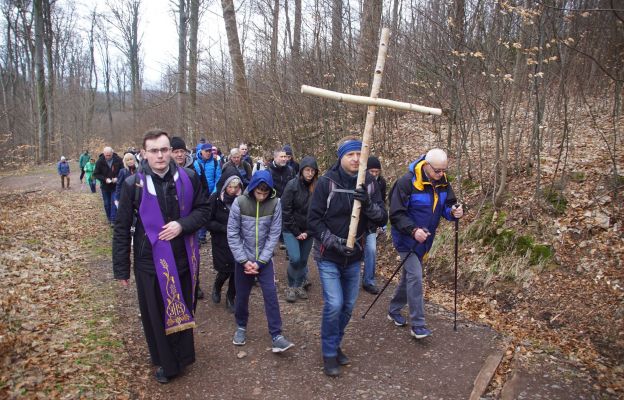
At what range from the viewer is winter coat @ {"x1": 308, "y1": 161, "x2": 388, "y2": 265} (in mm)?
4051

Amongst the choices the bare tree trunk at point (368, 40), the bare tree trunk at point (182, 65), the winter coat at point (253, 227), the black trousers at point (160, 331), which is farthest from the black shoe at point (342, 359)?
the bare tree trunk at point (182, 65)

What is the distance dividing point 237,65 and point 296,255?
34.4 feet

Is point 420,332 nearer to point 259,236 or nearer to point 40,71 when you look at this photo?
point 259,236

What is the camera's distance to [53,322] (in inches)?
203

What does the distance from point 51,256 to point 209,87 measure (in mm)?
10765

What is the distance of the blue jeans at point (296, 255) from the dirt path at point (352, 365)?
0.63m

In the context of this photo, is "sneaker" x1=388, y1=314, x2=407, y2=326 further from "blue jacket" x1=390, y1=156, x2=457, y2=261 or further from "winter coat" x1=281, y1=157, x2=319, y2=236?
"winter coat" x1=281, y1=157, x2=319, y2=236

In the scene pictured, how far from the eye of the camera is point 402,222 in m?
4.56

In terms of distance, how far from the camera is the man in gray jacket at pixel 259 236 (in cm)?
454

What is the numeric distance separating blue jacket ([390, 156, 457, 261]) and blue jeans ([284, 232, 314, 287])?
1757mm

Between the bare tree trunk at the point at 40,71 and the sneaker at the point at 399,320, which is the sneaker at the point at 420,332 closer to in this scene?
the sneaker at the point at 399,320

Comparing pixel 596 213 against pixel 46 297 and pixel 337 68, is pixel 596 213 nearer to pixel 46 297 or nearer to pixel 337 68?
pixel 337 68

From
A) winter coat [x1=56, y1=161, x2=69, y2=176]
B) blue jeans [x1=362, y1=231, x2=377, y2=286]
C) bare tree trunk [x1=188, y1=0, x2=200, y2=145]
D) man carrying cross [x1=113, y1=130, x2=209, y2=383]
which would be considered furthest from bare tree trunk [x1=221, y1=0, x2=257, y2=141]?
man carrying cross [x1=113, y1=130, x2=209, y2=383]

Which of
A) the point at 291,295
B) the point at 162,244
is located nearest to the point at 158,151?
the point at 162,244
